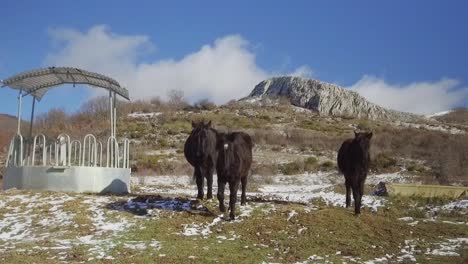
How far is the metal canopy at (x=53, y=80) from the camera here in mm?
19450

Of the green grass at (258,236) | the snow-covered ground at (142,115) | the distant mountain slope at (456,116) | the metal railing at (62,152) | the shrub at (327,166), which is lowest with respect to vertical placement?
the green grass at (258,236)

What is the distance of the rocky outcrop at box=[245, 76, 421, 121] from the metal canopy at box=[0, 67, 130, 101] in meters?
64.2

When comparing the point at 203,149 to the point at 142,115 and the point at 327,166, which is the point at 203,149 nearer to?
the point at 327,166

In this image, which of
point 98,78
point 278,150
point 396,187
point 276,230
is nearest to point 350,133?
point 278,150

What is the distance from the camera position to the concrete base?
17.9 metres

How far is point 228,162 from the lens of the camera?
1402 centimetres

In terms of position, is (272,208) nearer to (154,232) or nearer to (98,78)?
(154,232)

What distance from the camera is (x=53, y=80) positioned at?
20.7 meters

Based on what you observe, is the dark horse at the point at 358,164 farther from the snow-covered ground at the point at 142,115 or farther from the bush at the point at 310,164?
the snow-covered ground at the point at 142,115

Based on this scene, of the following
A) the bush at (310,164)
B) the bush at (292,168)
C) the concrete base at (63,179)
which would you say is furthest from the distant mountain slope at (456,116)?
the concrete base at (63,179)

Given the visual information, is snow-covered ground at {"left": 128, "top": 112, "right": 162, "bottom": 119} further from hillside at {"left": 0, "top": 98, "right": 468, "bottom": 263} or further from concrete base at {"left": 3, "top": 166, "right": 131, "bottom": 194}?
concrete base at {"left": 3, "top": 166, "right": 131, "bottom": 194}

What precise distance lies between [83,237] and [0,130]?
45348 mm

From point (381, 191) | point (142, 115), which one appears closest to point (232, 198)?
point (381, 191)

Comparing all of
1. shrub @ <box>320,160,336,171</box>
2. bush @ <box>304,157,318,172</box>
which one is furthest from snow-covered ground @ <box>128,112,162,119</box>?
shrub @ <box>320,160,336,171</box>
